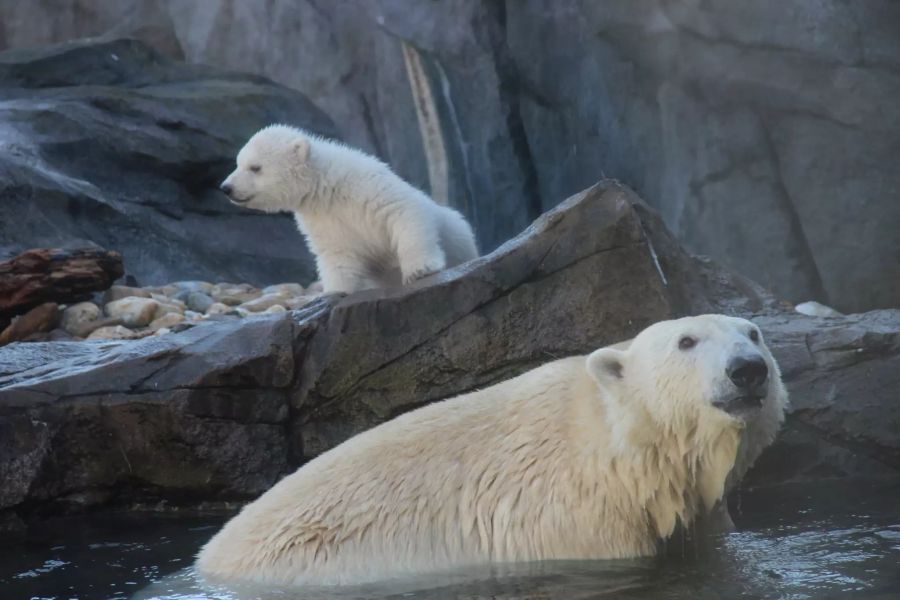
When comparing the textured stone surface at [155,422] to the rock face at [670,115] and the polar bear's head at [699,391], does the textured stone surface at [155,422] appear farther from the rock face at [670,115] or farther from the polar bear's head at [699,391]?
the rock face at [670,115]

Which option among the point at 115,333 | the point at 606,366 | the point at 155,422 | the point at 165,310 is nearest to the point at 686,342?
the point at 606,366

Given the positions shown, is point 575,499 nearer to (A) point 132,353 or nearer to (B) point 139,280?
(A) point 132,353

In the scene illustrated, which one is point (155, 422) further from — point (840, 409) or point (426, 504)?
point (840, 409)

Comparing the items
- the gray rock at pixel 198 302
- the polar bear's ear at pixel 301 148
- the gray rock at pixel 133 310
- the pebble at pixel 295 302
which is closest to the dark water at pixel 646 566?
the polar bear's ear at pixel 301 148

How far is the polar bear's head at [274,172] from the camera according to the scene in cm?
700

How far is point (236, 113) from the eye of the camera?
12.4m

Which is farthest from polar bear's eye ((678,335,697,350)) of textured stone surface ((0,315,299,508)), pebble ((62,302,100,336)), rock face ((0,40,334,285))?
rock face ((0,40,334,285))

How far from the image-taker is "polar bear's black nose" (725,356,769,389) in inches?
132

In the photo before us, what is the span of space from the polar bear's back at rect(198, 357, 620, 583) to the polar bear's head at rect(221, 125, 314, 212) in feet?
10.9

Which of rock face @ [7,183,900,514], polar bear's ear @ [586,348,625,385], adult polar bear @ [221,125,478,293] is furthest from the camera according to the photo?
adult polar bear @ [221,125,478,293]

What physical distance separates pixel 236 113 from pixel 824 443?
8.73 meters

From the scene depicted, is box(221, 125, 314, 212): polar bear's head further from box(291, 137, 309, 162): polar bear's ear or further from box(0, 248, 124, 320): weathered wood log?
box(0, 248, 124, 320): weathered wood log

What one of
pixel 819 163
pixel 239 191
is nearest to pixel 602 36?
pixel 819 163

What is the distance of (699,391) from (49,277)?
5674 millimetres
